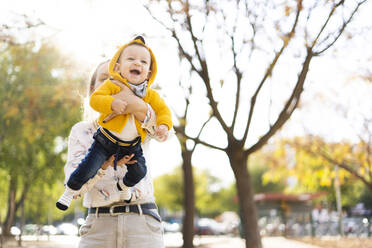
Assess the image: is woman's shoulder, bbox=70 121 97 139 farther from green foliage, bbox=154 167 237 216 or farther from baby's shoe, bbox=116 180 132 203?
green foliage, bbox=154 167 237 216

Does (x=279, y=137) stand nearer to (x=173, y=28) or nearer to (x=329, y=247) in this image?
(x=329, y=247)

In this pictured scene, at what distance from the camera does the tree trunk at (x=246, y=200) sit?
8.25 metres

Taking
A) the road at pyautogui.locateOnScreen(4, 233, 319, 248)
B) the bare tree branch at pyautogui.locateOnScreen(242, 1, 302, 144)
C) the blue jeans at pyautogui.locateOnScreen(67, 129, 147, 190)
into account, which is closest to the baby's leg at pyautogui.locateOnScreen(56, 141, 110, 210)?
the blue jeans at pyautogui.locateOnScreen(67, 129, 147, 190)

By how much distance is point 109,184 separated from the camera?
2.23 m

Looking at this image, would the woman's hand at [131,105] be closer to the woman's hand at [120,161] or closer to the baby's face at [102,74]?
the woman's hand at [120,161]

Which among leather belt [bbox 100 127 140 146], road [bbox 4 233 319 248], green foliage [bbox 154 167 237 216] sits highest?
green foliage [bbox 154 167 237 216]

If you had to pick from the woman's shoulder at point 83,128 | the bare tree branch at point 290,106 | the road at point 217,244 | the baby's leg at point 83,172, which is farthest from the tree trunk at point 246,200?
the road at point 217,244

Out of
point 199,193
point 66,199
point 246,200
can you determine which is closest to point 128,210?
point 66,199

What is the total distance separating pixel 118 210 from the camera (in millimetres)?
2229

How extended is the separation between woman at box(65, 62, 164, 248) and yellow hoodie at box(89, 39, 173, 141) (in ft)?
0.15

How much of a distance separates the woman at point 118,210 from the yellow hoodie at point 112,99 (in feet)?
0.15

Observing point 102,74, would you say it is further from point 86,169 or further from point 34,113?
point 34,113

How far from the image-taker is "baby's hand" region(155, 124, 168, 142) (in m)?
2.14

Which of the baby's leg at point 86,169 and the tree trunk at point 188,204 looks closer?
the baby's leg at point 86,169
